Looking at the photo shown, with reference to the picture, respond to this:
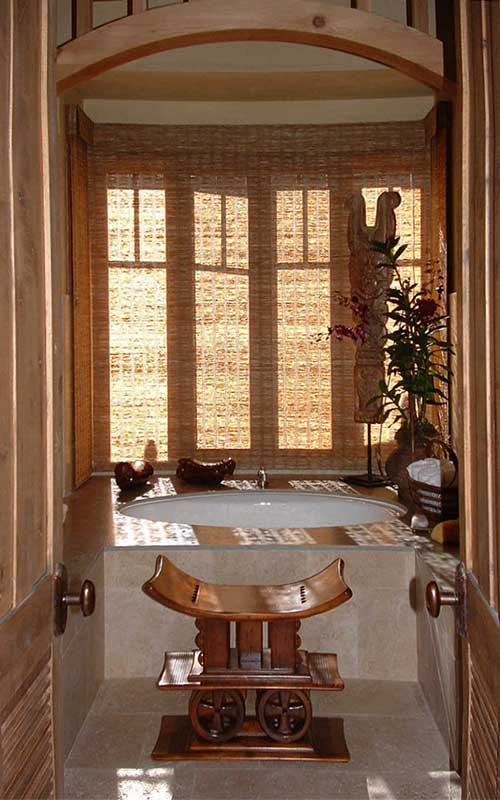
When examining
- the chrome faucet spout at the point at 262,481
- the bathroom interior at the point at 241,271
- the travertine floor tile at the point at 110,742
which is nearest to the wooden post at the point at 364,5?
the travertine floor tile at the point at 110,742

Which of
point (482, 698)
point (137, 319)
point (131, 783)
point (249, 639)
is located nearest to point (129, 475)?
point (137, 319)

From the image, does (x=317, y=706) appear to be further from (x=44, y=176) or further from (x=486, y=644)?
(x=44, y=176)

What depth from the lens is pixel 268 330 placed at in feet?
18.2

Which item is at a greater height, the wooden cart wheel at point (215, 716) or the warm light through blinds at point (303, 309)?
the warm light through blinds at point (303, 309)

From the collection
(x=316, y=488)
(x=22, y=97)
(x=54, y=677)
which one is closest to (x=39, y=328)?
(x=22, y=97)

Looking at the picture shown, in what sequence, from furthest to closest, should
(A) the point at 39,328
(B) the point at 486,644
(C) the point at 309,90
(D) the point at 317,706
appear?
(C) the point at 309,90, (D) the point at 317,706, (A) the point at 39,328, (B) the point at 486,644

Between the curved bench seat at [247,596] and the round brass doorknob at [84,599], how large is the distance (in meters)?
0.91

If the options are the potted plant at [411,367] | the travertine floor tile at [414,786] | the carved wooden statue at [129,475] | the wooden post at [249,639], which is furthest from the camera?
the carved wooden statue at [129,475]

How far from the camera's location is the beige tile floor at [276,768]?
2373 millimetres

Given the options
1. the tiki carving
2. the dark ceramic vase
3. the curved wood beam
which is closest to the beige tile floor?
the dark ceramic vase

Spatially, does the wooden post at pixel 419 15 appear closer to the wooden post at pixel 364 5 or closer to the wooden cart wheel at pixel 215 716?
the wooden post at pixel 364 5

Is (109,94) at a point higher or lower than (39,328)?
higher

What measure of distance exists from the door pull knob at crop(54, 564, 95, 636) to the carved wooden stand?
912 mm

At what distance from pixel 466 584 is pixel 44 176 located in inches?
40.0
